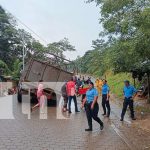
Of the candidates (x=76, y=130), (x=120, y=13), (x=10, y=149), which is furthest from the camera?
(x=120, y=13)

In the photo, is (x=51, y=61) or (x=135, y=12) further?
(x=51, y=61)

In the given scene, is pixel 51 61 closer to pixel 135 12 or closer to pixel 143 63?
pixel 143 63

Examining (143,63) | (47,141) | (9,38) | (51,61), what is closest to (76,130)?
(47,141)

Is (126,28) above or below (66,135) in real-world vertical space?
above

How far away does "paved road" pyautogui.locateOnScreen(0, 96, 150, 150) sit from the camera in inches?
381

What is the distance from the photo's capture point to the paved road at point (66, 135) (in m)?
9.69

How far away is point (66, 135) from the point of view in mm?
11312

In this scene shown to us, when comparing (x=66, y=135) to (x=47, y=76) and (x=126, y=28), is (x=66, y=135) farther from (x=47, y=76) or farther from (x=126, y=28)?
(x=47, y=76)

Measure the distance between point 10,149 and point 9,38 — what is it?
164ft

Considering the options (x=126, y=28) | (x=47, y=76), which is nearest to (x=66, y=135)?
(x=126, y=28)

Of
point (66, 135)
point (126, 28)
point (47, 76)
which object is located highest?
point (126, 28)

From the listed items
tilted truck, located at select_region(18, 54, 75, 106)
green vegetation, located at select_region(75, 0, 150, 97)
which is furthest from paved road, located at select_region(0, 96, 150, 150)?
tilted truck, located at select_region(18, 54, 75, 106)

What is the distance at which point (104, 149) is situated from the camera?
9.41 m

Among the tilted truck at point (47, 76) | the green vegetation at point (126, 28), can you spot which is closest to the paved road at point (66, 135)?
the green vegetation at point (126, 28)
